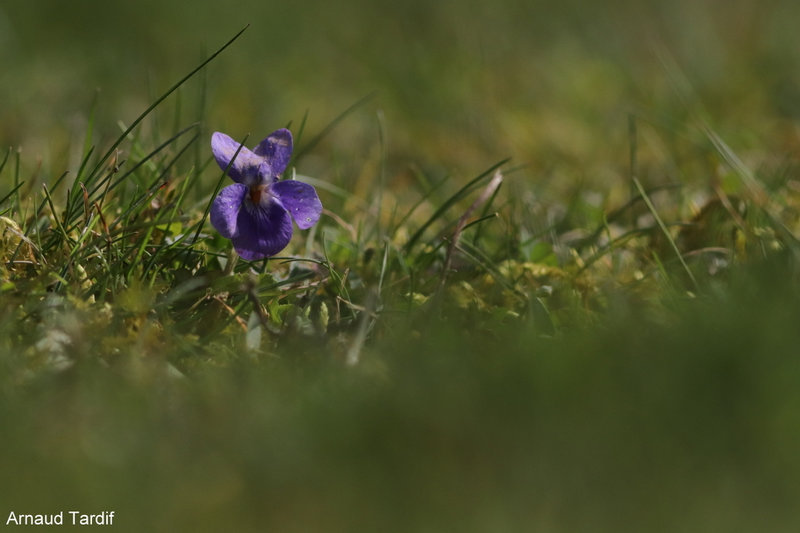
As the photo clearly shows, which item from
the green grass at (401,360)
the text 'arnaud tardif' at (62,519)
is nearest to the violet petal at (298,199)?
the green grass at (401,360)

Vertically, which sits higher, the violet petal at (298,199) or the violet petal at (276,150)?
the violet petal at (276,150)

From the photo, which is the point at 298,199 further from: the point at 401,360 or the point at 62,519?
the point at 62,519

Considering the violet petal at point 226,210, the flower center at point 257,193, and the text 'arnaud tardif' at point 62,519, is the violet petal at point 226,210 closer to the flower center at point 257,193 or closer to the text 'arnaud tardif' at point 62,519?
the flower center at point 257,193

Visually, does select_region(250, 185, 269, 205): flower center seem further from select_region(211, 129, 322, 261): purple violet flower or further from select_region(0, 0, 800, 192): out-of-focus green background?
select_region(0, 0, 800, 192): out-of-focus green background

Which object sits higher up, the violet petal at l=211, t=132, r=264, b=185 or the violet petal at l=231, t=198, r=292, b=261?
the violet petal at l=211, t=132, r=264, b=185

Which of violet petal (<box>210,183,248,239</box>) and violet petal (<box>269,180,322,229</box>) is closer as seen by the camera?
violet petal (<box>210,183,248,239</box>)

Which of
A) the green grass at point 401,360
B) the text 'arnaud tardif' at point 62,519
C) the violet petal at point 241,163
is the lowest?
the text 'arnaud tardif' at point 62,519

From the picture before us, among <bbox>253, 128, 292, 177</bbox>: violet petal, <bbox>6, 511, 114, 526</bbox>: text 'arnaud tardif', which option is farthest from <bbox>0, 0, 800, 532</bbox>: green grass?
<bbox>253, 128, 292, 177</bbox>: violet petal
